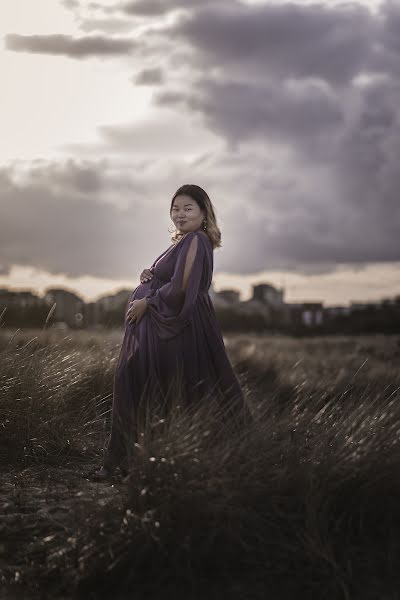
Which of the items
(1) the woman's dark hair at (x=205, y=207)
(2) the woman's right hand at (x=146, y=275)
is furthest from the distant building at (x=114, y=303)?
(1) the woman's dark hair at (x=205, y=207)

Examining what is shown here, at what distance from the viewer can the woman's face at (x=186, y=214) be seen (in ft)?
15.3

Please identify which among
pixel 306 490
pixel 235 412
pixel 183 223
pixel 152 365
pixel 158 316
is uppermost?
pixel 183 223

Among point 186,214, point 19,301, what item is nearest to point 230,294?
point 19,301

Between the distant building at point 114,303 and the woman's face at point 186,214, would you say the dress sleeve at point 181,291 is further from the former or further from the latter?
the distant building at point 114,303

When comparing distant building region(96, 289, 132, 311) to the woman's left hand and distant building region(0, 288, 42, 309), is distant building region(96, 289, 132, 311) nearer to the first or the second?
distant building region(0, 288, 42, 309)

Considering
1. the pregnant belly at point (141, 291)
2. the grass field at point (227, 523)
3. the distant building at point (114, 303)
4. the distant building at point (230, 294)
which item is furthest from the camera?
the distant building at point (230, 294)

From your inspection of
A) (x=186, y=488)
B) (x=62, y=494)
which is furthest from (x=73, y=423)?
(x=186, y=488)

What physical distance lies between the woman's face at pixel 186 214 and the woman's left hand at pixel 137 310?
0.58 meters

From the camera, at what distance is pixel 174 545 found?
133 inches

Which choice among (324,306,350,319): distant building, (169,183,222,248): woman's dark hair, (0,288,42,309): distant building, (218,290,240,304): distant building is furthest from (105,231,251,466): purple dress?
(218,290,240,304): distant building

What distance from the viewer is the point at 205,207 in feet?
15.5

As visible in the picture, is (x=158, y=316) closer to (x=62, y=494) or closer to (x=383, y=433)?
(x=62, y=494)

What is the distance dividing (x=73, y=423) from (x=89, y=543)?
7.56 ft

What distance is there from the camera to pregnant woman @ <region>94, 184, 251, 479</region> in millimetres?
4516
